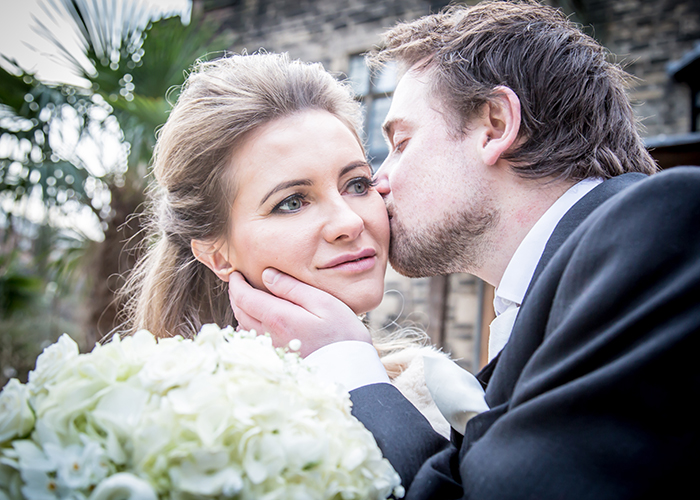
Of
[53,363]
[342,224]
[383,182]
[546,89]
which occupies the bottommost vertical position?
[53,363]

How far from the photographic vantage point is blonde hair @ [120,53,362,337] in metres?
2.19

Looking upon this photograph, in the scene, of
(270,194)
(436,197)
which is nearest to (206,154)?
(270,194)

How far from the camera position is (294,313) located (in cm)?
189

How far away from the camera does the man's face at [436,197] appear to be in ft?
7.08

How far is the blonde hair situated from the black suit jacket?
4.92ft

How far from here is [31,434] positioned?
1.01 metres

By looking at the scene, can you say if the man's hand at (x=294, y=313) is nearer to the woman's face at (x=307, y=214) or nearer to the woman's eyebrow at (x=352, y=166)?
the woman's face at (x=307, y=214)

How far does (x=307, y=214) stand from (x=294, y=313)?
42cm

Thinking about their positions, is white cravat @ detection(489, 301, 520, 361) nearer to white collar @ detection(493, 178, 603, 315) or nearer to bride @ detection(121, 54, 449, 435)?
white collar @ detection(493, 178, 603, 315)

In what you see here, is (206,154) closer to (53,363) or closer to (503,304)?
(53,363)

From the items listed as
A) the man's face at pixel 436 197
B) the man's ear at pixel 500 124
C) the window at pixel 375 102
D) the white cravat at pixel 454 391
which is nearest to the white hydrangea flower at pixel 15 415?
the white cravat at pixel 454 391

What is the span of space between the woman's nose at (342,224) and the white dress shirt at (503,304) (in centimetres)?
50

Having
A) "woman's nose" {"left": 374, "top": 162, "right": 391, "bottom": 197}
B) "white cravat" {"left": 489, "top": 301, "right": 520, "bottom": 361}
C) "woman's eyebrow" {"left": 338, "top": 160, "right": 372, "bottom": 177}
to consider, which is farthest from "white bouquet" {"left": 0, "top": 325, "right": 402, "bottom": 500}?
"woman's nose" {"left": 374, "top": 162, "right": 391, "bottom": 197}

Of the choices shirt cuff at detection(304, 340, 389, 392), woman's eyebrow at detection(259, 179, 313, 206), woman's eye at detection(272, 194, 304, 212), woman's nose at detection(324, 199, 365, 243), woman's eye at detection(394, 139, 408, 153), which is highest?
woman's eye at detection(394, 139, 408, 153)
